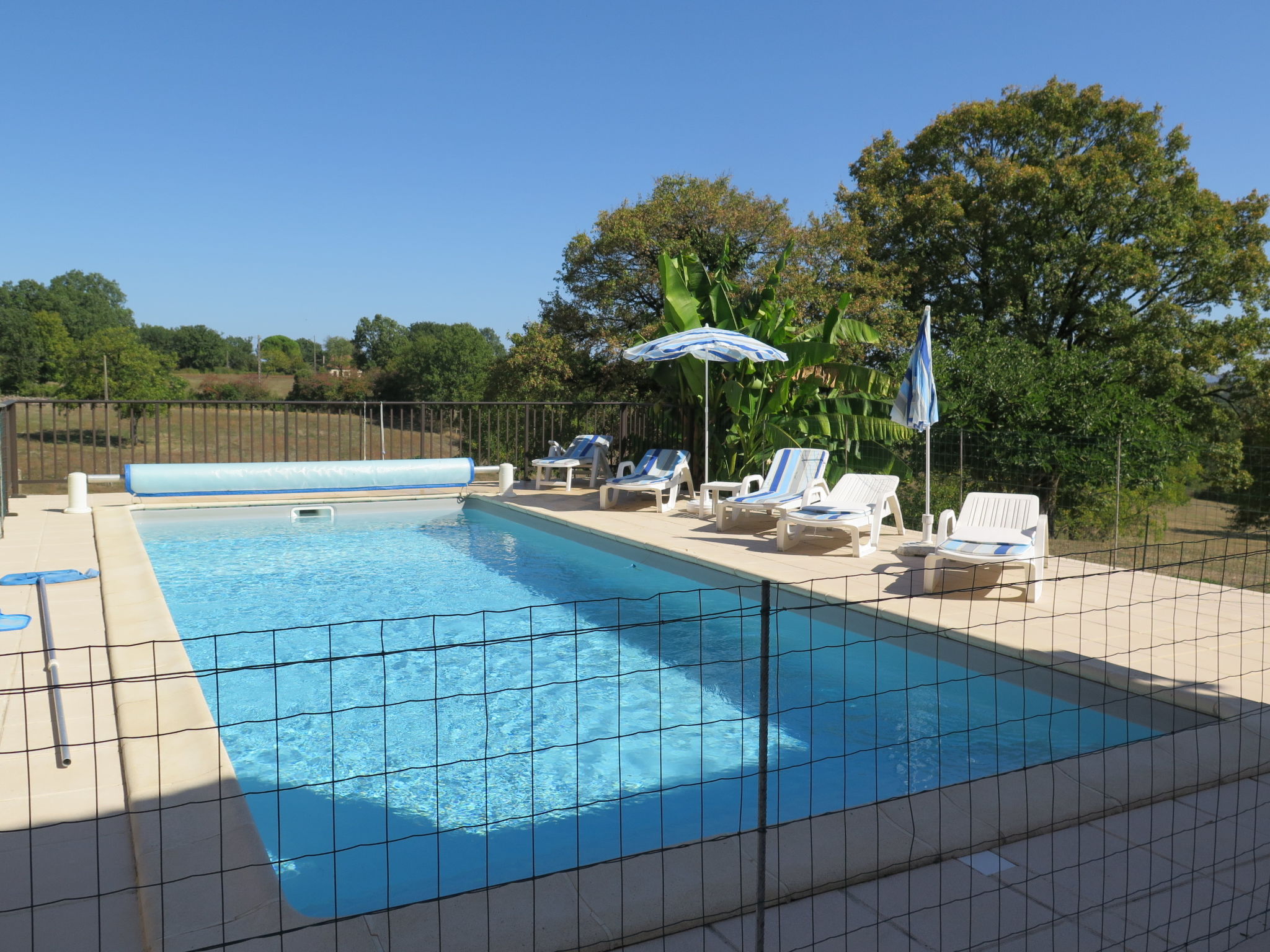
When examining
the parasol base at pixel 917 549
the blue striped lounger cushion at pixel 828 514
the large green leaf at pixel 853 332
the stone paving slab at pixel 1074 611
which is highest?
the large green leaf at pixel 853 332

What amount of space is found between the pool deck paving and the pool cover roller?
19.0 feet

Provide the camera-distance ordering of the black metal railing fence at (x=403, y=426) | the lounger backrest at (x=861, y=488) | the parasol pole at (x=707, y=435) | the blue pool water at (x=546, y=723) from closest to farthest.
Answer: the blue pool water at (x=546, y=723)
the lounger backrest at (x=861, y=488)
the parasol pole at (x=707, y=435)
the black metal railing fence at (x=403, y=426)

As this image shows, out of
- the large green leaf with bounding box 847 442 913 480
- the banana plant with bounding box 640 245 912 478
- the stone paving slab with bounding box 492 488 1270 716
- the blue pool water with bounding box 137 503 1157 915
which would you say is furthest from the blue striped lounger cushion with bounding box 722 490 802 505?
the large green leaf with bounding box 847 442 913 480

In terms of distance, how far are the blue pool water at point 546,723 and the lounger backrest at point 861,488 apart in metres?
1.85

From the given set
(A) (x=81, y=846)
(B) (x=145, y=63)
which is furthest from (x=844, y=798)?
(B) (x=145, y=63)

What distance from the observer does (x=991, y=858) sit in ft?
8.50

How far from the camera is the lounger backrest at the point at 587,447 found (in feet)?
41.1

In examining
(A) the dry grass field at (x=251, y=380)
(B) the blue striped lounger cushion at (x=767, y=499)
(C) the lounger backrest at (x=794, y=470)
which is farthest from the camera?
(A) the dry grass field at (x=251, y=380)

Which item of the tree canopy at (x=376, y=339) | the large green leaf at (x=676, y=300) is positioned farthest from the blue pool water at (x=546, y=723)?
the tree canopy at (x=376, y=339)

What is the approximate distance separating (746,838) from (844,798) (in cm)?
72

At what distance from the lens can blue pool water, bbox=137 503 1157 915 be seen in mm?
3307

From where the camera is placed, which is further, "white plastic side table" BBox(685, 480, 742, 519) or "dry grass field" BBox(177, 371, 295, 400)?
"dry grass field" BBox(177, 371, 295, 400)

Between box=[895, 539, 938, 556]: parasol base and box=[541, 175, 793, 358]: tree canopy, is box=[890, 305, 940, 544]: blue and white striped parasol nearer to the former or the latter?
box=[895, 539, 938, 556]: parasol base

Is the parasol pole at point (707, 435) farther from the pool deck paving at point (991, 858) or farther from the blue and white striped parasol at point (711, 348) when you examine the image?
the pool deck paving at point (991, 858)
